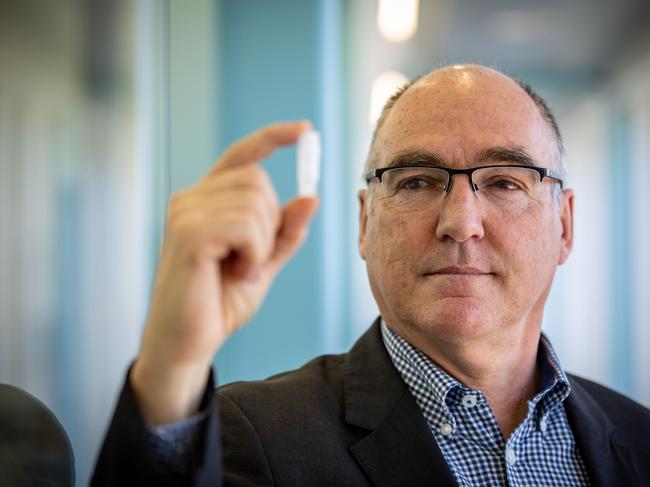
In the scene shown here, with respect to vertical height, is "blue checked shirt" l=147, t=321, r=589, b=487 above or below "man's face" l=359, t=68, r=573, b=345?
below

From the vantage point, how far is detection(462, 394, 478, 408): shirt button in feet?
4.87

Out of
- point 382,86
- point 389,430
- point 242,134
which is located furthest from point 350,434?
point 382,86

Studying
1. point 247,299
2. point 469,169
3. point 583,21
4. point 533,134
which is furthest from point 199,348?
point 583,21

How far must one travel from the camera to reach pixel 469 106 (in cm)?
156

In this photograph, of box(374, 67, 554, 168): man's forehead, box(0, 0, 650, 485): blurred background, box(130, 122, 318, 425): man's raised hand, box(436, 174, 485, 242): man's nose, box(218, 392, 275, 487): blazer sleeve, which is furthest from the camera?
box(0, 0, 650, 485): blurred background

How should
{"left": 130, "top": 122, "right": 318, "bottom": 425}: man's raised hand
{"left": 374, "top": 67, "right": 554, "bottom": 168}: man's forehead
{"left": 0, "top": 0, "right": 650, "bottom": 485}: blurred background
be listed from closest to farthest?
{"left": 130, "top": 122, "right": 318, "bottom": 425}: man's raised hand < {"left": 374, "top": 67, "right": 554, "bottom": 168}: man's forehead < {"left": 0, "top": 0, "right": 650, "bottom": 485}: blurred background

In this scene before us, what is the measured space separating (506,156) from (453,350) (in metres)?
0.43

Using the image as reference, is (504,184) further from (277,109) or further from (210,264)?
(277,109)

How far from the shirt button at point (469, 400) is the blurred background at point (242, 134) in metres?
1.34

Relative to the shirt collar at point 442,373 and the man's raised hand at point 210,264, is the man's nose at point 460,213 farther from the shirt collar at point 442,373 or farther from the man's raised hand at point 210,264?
the man's raised hand at point 210,264

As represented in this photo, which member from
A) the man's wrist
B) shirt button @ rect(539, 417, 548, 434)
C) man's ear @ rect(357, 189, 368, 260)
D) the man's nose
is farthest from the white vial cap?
shirt button @ rect(539, 417, 548, 434)

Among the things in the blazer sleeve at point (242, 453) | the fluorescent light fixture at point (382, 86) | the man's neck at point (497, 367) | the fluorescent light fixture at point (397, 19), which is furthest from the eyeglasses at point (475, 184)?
the fluorescent light fixture at point (397, 19)

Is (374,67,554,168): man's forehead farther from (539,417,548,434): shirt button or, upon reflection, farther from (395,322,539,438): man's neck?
(539,417,548,434): shirt button

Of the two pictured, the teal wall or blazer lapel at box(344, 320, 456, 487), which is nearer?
blazer lapel at box(344, 320, 456, 487)
